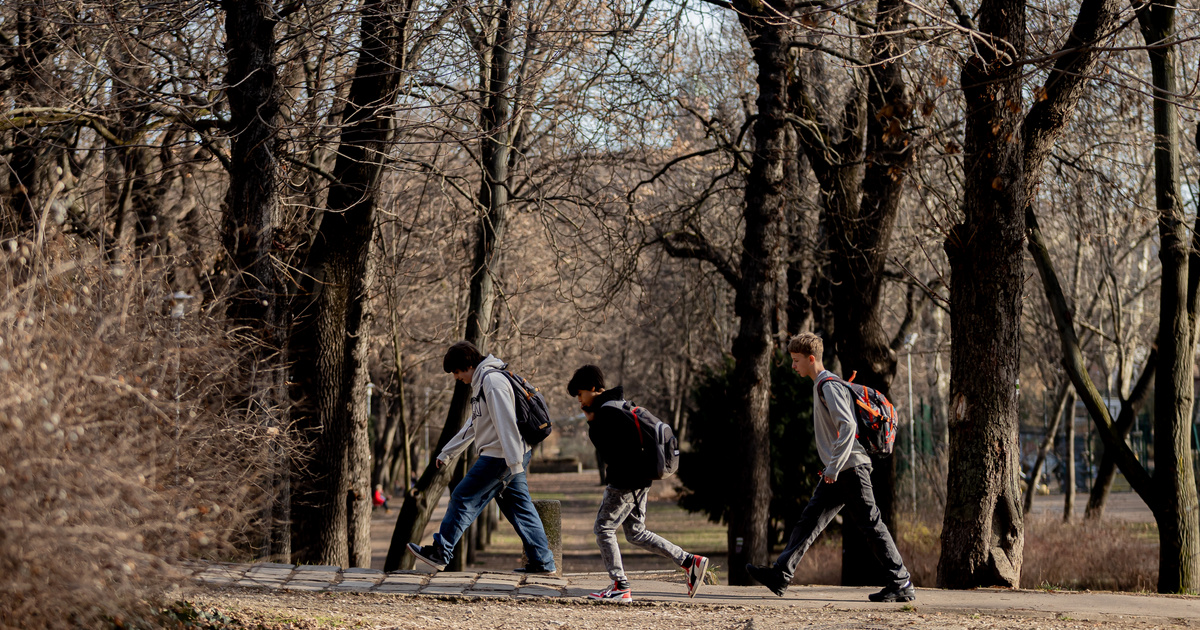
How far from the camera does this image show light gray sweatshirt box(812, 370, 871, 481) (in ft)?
21.6

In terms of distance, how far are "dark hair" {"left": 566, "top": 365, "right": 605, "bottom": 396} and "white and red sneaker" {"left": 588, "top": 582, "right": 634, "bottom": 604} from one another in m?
1.30

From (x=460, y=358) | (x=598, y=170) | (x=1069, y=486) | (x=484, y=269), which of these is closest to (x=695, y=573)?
(x=460, y=358)

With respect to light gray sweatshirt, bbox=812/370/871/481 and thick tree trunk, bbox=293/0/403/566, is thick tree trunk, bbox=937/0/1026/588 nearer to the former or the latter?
light gray sweatshirt, bbox=812/370/871/481

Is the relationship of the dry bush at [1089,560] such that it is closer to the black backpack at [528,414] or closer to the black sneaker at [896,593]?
the black sneaker at [896,593]

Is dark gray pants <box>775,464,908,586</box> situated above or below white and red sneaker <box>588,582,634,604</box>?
above

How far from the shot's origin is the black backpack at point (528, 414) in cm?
725

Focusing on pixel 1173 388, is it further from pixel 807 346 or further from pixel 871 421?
pixel 807 346

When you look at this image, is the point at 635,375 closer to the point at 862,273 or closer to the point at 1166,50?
the point at 862,273

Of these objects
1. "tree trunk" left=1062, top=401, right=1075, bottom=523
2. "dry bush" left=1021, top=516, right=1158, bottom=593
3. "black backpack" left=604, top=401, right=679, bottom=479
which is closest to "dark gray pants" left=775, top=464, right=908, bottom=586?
"black backpack" left=604, top=401, right=679, bottom=479

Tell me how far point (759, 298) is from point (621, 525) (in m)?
4.85

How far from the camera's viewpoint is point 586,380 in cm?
697

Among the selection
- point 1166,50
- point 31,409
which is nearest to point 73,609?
point 31,409

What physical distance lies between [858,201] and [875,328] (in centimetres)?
209

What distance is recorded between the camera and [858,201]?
530 inches
